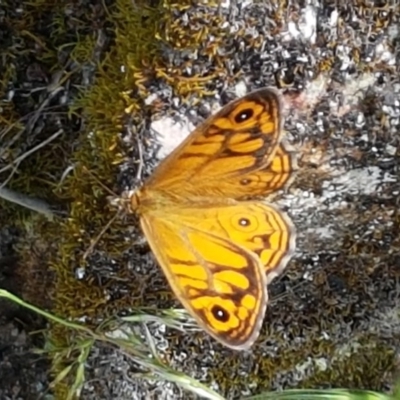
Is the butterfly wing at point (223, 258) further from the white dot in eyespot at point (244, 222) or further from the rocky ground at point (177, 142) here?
the rocky ground at point (177, 142)

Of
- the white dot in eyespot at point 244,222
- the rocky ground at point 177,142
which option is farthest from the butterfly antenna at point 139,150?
the white dot in eyespot at point 244,222

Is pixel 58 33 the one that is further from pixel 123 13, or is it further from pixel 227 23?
pixel 227 23

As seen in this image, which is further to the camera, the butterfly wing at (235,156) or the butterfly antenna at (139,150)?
the butterfly antenna at (139,150)

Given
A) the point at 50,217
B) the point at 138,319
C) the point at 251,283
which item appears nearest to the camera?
the point at 251,283

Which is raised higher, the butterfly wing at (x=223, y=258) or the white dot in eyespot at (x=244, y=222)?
the white dot in eyespot at (x=244, y=222)

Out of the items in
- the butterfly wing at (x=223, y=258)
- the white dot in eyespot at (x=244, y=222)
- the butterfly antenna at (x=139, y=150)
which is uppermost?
the butterfly antenna at (x=139, y=150)

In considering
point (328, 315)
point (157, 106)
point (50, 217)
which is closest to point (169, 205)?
point (157, 106)

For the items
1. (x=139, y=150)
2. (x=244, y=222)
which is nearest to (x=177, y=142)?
(x=139, y=150)

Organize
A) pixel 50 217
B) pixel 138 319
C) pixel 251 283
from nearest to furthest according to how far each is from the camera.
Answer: pixel 251 283, pixel 138 319, pixel 50 217
